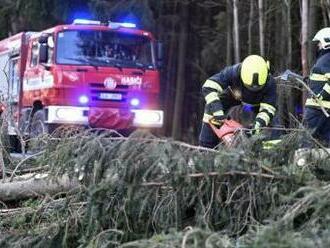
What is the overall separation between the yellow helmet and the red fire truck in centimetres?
554

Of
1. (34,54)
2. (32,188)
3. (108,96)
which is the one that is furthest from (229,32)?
(32,188)

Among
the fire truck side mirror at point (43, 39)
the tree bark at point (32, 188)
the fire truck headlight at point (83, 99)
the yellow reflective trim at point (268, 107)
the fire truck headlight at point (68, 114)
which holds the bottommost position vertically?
the tree bark at point (32, 188)

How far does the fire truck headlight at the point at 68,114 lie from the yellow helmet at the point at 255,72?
562 centimetres

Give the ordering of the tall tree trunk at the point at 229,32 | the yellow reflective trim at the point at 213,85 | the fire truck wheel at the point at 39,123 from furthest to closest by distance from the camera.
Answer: the tall tree trunk at the point at 229,32 < the fire truck wheel at the point at 39,123 < the yellow reflective trim at the point at 213,85

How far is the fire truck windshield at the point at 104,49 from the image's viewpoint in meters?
11.8

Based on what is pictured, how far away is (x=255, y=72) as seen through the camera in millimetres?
6375

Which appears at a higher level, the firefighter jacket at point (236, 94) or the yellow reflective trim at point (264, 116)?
the firefighter jacket at point (236, 94)

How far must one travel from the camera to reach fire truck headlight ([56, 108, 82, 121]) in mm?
11562

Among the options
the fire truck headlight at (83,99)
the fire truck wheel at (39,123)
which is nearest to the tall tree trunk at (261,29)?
the fire truck headlight at (83,99)

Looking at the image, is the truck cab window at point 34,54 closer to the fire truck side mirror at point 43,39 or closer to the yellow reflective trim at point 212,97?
the fire truck side mirror at point 43,39

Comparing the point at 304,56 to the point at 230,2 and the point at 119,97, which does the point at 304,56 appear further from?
the point at 230,2

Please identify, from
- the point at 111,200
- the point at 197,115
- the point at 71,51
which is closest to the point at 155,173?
the point at 111,200

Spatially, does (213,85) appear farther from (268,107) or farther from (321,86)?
(321,86)

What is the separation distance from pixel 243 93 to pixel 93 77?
17.8 feet
